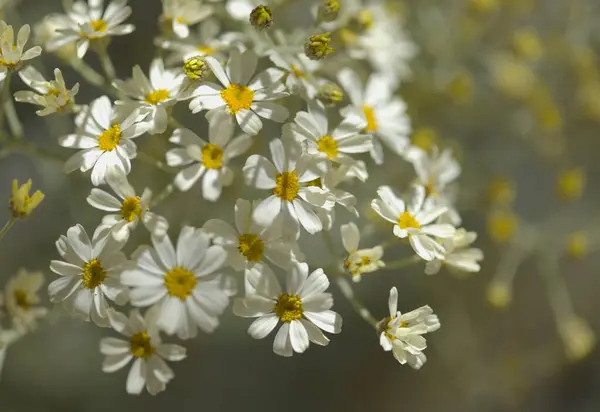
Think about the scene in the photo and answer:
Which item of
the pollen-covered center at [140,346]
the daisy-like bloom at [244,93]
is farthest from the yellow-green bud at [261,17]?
the pollen-covered center at [140,346]

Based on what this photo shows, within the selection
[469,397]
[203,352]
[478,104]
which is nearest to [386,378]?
[469,397]

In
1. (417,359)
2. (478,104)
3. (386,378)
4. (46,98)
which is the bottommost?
(386,378)

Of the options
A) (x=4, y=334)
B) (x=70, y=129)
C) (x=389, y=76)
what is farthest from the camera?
(x=70, y=129)

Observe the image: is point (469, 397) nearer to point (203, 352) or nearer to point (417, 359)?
point (203, 352)

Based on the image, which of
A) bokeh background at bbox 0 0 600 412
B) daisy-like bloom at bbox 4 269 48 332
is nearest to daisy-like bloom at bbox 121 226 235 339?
daisy-like bloom at bbox 4 269 48 332

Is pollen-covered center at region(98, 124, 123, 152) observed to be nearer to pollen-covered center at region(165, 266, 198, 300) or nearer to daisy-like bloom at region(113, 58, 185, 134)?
daisy-like bloom at region(113, 58, 185, 134)

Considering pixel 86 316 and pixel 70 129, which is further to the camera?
pixel 70 129
